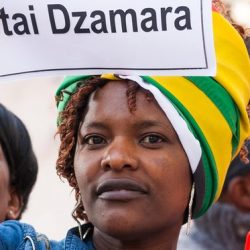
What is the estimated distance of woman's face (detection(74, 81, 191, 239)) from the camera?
339cm

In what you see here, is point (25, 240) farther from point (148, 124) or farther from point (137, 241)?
point (148, 124)

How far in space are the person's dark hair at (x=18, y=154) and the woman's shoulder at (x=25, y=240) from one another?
4.85 feet

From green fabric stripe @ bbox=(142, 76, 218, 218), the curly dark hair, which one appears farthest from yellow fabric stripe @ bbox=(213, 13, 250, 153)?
the curly dark hair

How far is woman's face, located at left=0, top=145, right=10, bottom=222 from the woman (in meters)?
1.06

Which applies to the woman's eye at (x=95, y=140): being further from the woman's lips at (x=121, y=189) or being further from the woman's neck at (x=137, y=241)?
the woman's neck at (x=137, y=241)

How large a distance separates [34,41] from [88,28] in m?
0.17

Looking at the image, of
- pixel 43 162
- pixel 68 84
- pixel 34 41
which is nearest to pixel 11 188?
pixel 68 84

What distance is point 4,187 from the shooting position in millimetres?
4785

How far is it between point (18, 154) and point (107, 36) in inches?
71.6

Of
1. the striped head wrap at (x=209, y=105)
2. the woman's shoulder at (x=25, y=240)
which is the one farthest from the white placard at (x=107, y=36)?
the woman's shoulder at (x=25, y=240)

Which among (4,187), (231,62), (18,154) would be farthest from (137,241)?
(18,154)

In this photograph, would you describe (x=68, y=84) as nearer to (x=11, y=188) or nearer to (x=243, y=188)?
(x=11, y=188)

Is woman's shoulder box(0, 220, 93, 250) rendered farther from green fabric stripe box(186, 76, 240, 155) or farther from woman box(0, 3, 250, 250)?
green fabric stripe box(186, 76, 240, 155)

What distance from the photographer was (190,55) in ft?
10.7
